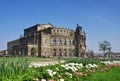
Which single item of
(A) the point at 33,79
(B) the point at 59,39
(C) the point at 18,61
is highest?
(B) the point at 59,39

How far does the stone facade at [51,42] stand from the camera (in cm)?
9131

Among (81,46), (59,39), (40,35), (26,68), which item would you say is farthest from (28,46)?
(26,68)

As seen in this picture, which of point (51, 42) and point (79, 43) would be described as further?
point (79, 43)

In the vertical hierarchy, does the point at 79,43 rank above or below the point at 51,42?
below

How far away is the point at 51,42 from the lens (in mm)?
96062

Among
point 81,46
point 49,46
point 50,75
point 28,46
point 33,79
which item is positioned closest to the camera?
point 33,79

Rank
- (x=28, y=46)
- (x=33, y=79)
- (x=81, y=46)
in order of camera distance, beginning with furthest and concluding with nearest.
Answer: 1. (x=81, y=46)
2. (x=28, y=46)
3. (x=33, y=79)

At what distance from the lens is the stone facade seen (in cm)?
9131

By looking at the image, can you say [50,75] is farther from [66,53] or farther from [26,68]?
[66,53]

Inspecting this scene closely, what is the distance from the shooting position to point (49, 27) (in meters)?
101

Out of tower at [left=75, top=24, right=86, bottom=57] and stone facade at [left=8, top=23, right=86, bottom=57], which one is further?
tower at [left=75, top=24, right=86, bottom=57]

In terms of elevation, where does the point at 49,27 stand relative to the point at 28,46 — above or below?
above

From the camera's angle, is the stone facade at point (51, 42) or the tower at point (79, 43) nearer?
the stone facade at point (51, 42)

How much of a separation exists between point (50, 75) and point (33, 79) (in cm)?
107
